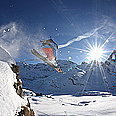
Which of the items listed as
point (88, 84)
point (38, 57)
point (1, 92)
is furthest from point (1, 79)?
point (88, 84)

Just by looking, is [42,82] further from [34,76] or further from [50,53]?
[50,53]

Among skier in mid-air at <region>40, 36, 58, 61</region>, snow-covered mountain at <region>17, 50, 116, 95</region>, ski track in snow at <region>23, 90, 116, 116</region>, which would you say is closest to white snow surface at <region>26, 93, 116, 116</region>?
ski track in snow at <region>23, 90, 116, 116</region>

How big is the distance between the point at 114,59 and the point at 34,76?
3324 cm

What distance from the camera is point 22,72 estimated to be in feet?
102

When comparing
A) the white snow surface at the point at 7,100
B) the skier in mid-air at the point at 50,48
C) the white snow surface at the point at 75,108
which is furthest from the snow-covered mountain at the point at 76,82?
the white snow surface at the point at 7,100

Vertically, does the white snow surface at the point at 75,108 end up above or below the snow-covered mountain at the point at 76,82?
below

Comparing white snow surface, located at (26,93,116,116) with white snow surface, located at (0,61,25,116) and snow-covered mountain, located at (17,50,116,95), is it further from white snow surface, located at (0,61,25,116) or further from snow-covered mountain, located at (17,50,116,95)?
snow-covered mountain, located at (17,50,116,95)

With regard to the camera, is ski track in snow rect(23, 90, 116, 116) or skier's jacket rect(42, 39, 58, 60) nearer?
ski track in snow rect(23, 90, 116, 116)

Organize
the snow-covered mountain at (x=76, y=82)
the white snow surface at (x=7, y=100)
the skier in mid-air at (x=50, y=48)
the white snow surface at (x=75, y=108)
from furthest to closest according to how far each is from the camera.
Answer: the snow-covered mountain at (x=76, y=82) → the skier in mid-air at (x=50, y=48) → the white snow surface at (x=75, y=108) → the white snow surface at (x=7, y=100)

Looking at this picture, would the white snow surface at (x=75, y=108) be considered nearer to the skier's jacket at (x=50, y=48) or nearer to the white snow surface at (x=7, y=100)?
the white snow surface at (x=7, y=100)

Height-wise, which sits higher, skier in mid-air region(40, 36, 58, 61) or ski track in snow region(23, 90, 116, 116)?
skier in mid-air region(40, 36, 58, 61)

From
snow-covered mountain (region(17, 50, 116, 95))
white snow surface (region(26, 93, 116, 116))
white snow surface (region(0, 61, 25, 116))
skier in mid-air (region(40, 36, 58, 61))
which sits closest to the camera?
white snow surface (region(0, 61, 25, 116))

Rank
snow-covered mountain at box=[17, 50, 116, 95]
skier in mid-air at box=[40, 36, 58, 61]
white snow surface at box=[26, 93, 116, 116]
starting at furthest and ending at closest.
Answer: snow-covered mountain at box=[17, 50, 116, 95]
skier in mid-air at box=[40, 36, 58, 61]
white snow surface at box=[26, 93, 116, 116]

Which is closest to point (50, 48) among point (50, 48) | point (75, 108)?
point (50, 48)
